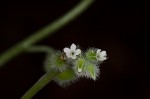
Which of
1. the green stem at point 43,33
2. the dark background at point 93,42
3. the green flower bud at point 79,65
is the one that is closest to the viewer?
the green flower bud at point 79,65

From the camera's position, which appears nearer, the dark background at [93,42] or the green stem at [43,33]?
the green stem at [43,33]

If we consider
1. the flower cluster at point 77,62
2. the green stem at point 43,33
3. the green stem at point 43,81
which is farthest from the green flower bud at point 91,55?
the green stem at point 43,33

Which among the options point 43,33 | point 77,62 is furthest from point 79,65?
point 43,33

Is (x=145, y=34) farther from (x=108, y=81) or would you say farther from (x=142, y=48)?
(x=108, y=81)

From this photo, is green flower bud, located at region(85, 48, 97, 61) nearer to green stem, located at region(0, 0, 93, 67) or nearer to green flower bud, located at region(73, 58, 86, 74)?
green flower bud, located at region(73, 58, 86, 74)

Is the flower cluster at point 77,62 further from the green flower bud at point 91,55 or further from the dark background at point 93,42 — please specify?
the dark background at point 93,42

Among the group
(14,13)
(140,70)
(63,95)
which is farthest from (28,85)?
(140,70)

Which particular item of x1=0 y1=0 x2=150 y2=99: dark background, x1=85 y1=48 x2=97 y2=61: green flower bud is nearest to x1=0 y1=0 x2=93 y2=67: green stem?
x1=0 y1=0 x2=150 y2=99: dark background
